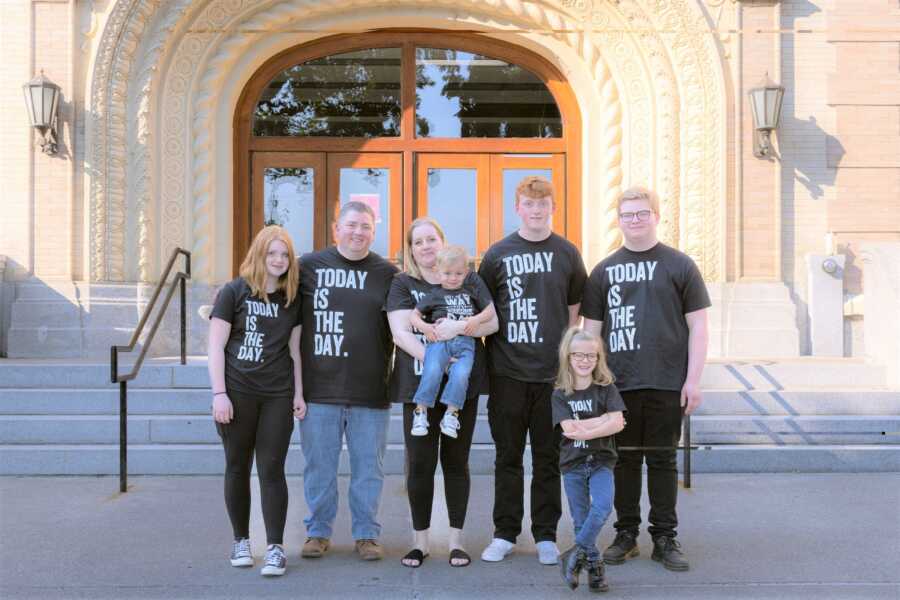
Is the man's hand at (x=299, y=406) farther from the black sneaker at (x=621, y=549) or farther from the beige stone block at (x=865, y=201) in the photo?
the beige stone block at (x=865, y=201)

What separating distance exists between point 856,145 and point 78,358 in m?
9.17

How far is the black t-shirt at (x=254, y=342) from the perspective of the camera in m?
4.40

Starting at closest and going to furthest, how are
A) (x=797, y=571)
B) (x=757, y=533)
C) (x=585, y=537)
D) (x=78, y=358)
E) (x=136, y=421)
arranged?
1. (x=585, y=537)
2. (x=797, y=571)
3. (x=757, y=533)
4. (x=136, y=421)
5. (x=78, y=358)

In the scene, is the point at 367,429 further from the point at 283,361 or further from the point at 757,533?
the point at 757,533

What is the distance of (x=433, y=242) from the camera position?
4.47 meters

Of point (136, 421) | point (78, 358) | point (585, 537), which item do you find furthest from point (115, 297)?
point (585, 537)

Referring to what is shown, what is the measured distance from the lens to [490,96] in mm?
11211

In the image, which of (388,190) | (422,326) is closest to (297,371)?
(422,326)

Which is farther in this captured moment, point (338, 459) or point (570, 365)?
point (338, 459)

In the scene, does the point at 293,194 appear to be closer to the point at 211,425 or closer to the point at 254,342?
the point at 211,425

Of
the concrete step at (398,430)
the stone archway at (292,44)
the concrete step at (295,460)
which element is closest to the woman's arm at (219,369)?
the concrete step at (295,460)

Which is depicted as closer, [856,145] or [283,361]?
[283,361]

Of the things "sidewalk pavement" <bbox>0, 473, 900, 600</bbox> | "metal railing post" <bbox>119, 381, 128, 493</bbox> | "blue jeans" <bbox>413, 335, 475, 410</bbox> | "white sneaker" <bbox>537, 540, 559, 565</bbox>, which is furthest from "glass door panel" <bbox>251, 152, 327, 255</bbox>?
"white sneaker" <bbox>537, 540, 559, 565</bbox>

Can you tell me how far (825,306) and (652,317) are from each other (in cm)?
633
